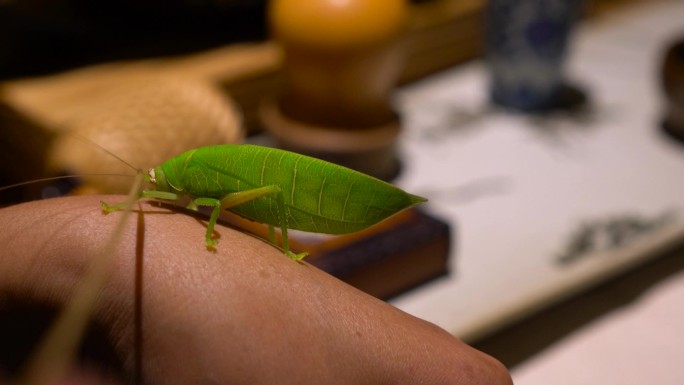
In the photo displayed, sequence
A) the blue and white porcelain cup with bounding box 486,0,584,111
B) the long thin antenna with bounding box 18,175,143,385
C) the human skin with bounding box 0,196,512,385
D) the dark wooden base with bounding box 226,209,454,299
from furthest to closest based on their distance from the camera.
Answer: the blue and white porcelain cup with bounding box 486,0,584,111, the dark wooden base with bounding box 226,209,454,299, the human skin with bounding box 0,196,512,385, the long thin antenna with bounding box 18,175,143,385

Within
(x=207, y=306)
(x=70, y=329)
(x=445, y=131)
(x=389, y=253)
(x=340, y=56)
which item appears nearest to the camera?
(x=70, y=329)

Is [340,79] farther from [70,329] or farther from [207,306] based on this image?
[70,329]

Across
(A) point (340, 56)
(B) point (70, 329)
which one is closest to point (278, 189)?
(B) point (70, 329)

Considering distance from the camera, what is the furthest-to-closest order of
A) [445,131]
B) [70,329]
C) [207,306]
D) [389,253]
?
1. [445,131]
2. [389,253]
3. [207,306]
4. [70,329]

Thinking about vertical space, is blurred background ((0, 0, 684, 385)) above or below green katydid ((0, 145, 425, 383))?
below

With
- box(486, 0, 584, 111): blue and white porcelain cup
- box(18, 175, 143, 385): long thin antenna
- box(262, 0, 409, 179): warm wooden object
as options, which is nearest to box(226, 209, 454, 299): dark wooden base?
box(262, 0, 409, 179): warm wooden object

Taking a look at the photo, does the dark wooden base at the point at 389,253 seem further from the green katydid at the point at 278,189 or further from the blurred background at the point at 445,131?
the green katydid at the point at 278,189

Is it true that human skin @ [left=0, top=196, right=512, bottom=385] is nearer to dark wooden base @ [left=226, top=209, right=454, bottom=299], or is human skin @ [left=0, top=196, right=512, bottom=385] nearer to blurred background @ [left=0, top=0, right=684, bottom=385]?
blurred background @ [left=0, top=0, right=684, bottom=385]
